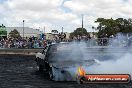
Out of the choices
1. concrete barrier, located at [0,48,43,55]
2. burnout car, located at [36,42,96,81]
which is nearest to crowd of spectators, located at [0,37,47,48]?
concrete barrier, located at [0,48,43,55]

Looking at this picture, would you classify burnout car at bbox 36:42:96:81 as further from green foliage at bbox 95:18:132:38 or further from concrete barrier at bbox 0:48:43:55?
green foliage at bbox 95:18:132:38

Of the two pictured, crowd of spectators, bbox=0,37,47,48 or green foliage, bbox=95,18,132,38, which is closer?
crowd of spectators, bbox=0,37,47,48

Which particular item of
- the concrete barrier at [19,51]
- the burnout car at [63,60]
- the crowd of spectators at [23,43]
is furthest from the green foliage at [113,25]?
the burnout car at [63,60]

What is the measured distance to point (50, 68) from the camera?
14.2m

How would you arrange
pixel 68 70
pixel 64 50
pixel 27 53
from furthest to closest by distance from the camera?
pixel 27 53 → pixel 64 50 → pixel 68 70

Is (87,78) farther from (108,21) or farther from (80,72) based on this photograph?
(108,21)

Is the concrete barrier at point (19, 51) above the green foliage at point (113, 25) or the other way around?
the other way around

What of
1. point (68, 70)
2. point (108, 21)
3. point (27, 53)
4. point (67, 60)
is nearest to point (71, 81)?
point (68, 70)

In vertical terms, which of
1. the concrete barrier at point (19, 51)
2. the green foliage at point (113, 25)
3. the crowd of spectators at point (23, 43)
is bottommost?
the concrete barrier at point (19, 51)

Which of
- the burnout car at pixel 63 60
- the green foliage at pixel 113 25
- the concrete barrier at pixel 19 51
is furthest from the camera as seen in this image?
the green foliage at pixel 113 25

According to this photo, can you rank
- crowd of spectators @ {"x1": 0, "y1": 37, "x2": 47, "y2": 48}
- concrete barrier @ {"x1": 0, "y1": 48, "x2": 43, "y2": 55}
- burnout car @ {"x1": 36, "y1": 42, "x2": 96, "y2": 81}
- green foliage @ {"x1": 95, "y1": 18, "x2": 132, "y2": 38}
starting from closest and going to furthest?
1. burnout car @ {"x1": 36, "y1": 42, "x2": 96, "y2": 81}
2. concrete barrier @ {"x1": 0, "y1": 48, "x2": 43, "y2": 55}
3. crowd of spectators @ {"x1": 0, "y1": 37, "x2": 47, "y2": 48}
4. green foliage @ {"x1": 95, "y1": 18, "x2": 132, "y2": 38}

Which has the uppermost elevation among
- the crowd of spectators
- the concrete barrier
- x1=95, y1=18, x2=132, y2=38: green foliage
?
x1=95, y1=18, x2=132, y2=38: green foliage

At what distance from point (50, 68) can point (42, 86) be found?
2.09 metres

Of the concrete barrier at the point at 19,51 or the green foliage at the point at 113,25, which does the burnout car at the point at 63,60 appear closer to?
the concrete barrier at the point at 19,51
